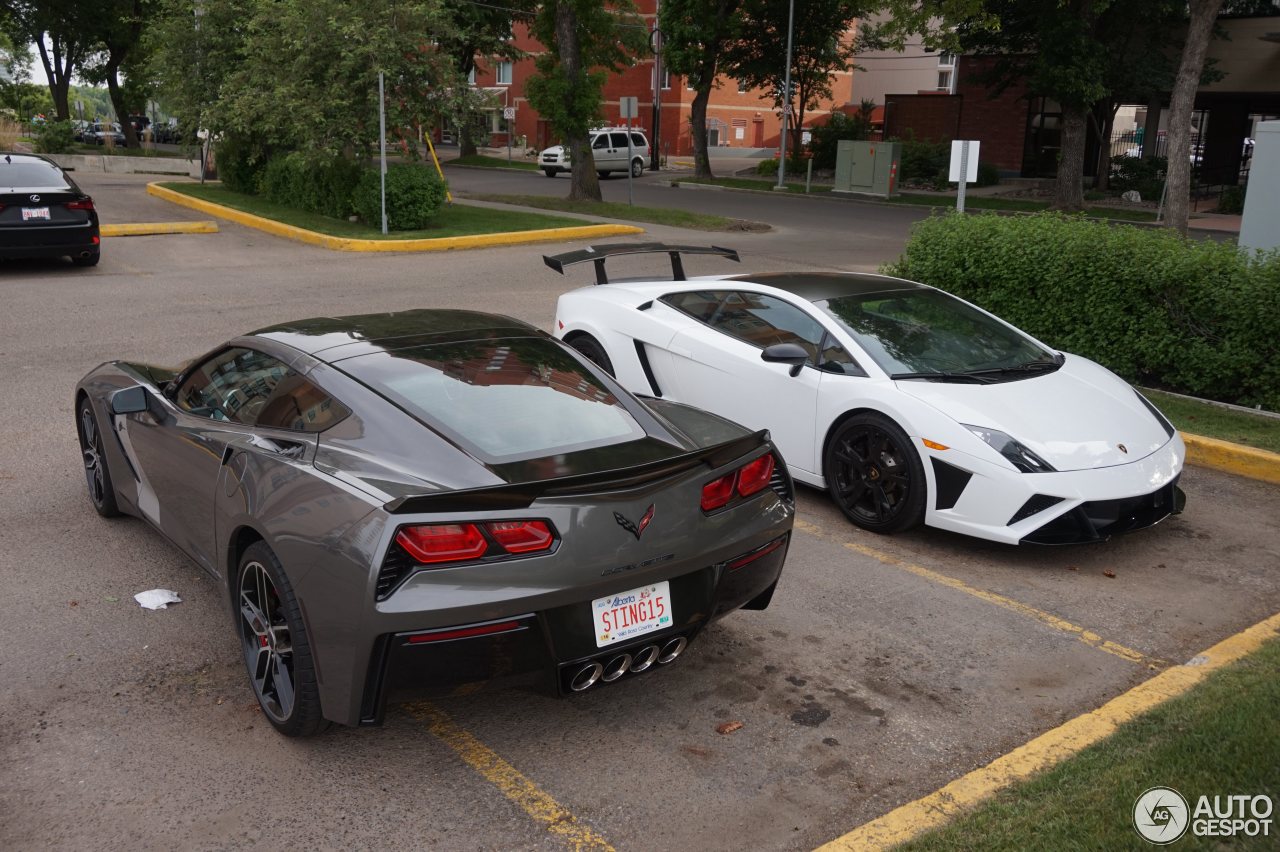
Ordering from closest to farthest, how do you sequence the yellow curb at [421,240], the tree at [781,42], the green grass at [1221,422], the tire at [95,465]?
the tire at [95,465] → the green grass at [1221,422] → the yellow curb at [421,240] → the tree at [781,42]

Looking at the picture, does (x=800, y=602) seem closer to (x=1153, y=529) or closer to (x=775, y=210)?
(x=1153, y=529)

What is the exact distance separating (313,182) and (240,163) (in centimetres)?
563

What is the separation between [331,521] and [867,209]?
2917 cm

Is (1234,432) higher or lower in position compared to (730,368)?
lower

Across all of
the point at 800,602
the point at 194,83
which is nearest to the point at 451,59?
the point at 194,83

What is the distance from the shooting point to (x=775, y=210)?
29.9m

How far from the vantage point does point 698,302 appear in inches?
302

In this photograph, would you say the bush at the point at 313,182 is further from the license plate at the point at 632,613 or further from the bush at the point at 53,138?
the bush at the point at 53,138

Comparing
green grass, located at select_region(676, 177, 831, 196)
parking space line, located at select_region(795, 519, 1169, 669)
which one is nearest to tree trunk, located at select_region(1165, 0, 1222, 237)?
parking space line, located at select_region(795, 519, 1169, 669)

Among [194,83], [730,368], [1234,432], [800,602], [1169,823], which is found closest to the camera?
[1169,823]

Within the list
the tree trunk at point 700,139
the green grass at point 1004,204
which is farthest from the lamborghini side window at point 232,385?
the tree trunk at point 700,139

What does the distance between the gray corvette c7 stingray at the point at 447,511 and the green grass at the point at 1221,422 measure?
15.8 feet

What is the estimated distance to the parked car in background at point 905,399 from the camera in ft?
19.2

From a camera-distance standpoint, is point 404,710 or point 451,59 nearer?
point 404,710
